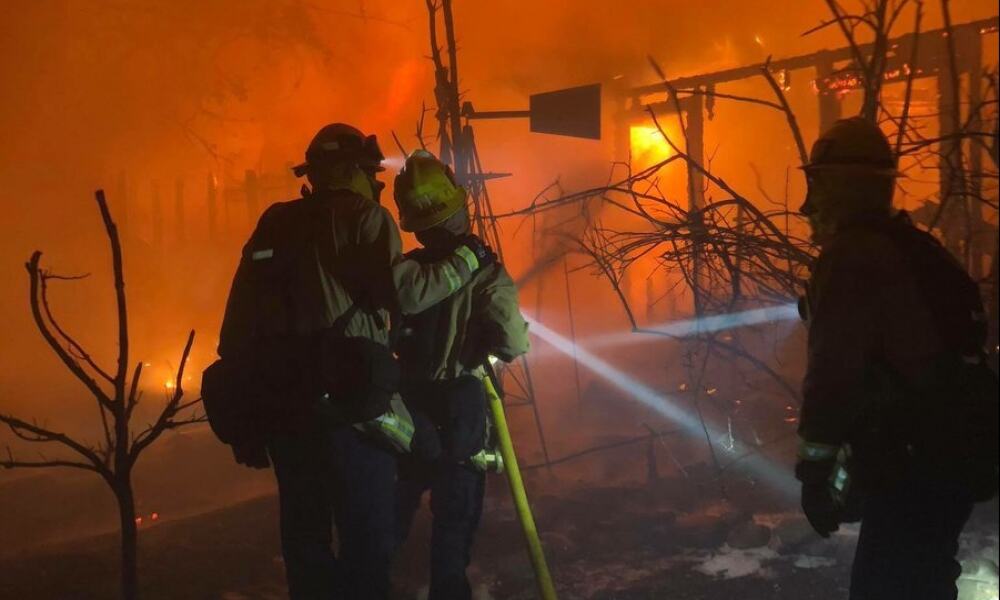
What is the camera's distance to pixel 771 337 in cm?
935

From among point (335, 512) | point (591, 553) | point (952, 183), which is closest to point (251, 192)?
point (591, 553)

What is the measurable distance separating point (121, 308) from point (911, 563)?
105 inches

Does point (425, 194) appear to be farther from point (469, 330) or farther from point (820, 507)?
point (820, 507)

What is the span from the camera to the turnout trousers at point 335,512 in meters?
2.46

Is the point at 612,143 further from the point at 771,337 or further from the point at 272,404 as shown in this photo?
the point at 272,404

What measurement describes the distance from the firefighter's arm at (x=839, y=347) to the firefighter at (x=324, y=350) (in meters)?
1.25

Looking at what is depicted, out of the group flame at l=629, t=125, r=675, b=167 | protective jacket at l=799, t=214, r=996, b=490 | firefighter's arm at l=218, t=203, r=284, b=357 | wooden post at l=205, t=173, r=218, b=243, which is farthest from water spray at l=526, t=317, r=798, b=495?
wooden post at l=205, t=173, r=218, b=243

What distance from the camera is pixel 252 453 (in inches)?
100

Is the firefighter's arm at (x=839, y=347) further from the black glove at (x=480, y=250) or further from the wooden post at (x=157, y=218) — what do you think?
the wooden post at (x=157, y=218)

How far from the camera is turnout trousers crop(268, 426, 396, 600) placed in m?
2.46

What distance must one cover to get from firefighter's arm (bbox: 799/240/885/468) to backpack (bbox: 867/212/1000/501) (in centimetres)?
13

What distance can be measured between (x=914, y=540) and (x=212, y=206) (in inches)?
560

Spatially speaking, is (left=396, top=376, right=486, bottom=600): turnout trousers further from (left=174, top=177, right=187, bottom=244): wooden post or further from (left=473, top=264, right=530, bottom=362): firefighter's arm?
(left=174, top=177, right=187, bottom=244): wooden post

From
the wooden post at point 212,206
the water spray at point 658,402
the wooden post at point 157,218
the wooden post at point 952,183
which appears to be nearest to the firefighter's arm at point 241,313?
the wooden post at point 952,183
